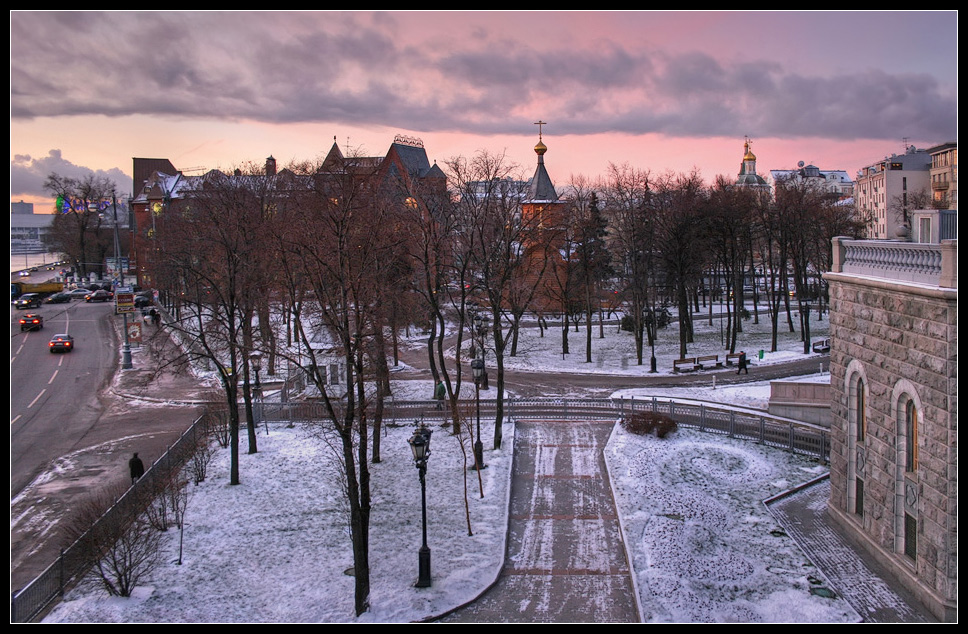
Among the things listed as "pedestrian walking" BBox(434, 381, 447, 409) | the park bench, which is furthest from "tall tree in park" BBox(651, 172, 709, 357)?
"pedestrian walking" BBox(434, 381, 447, 409)

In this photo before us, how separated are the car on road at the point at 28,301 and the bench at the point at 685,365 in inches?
2366

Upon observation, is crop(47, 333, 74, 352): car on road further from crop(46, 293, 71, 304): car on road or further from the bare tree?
the bare tree

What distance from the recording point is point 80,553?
1520 centimetres

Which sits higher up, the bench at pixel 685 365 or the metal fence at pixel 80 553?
the bench at pixel 685 365

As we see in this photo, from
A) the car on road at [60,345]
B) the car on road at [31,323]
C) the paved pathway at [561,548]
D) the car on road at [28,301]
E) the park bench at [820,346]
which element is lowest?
the paved pathway at [561,548]

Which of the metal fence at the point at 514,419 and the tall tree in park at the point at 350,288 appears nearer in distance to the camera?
the tall tree in park at the point at 350,288

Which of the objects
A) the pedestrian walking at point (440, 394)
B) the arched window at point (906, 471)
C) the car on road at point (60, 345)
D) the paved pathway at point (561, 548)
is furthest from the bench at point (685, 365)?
the car on road at point (60, 345)

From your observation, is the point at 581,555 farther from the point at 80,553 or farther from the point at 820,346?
the point at 820,346

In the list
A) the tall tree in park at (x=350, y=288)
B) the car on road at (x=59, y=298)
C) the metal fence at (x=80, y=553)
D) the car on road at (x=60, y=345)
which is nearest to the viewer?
the metal fence at (x=80, y=553)

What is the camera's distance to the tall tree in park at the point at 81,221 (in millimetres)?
85125

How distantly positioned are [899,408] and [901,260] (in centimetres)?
298

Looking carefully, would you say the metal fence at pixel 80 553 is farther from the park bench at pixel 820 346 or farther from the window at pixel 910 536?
the park bench at pixel 820 346

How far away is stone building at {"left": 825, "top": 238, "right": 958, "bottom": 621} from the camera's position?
41.9ft

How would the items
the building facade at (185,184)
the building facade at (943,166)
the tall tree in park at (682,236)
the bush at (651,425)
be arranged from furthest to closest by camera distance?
the building facade at (943,166)
the tall tree in park at (682,236)
the building facade at (185,184)
the bush at (651,425)
